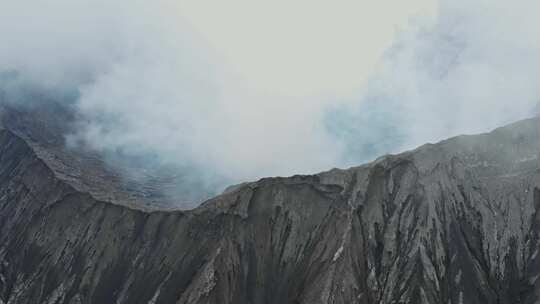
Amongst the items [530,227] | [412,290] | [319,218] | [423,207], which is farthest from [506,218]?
[319,218]

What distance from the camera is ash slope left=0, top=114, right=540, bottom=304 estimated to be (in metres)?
159

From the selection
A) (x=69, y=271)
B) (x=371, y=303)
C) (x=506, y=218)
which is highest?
(x=506, y=218)

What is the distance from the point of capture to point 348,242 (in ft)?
539

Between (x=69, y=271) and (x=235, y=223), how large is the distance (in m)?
52.6

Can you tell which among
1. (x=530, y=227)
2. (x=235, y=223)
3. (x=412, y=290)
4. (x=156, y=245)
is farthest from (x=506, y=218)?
(x=156, y=245)

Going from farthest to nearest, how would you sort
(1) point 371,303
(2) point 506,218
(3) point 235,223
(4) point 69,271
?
1. (4) point 69,271
2. (3) point 235,223
3. (2) point 506,218
4. (1) point 371,303

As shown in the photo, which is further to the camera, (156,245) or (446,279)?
(156,245)

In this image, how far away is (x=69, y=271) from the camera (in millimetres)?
192250

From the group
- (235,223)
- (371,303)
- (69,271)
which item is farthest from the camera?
(69,271)

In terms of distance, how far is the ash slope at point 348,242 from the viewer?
159 m

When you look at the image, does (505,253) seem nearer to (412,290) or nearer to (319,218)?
(412,290)

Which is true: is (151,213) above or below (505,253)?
above

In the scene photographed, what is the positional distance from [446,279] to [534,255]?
21.5m

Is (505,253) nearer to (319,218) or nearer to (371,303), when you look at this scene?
(371,303)
